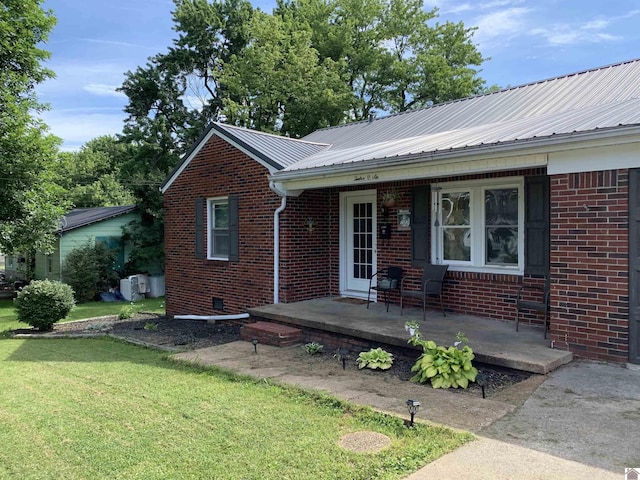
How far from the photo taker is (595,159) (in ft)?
17.2

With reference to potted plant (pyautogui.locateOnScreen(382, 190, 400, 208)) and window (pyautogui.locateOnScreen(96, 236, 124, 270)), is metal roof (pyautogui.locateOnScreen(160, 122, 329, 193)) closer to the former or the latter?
potted plant (pyautogui.locateOnScreen(382, 190, 400, 208))

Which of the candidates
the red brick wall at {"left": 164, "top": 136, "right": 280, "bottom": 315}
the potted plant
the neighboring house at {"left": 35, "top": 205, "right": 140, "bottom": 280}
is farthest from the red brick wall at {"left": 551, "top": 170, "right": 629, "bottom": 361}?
the neighboring house at {"left": 35, "top": 205, "right": 140, "bottom": 280}

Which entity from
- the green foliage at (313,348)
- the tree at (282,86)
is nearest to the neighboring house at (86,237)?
the tree at (282,86)

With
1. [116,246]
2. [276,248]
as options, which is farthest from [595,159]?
[116,246]

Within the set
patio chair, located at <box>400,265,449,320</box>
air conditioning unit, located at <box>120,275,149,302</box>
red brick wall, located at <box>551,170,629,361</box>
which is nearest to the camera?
red brick wall, located at <box>551,170,629,361</box>

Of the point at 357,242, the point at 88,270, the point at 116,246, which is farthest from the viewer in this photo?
the point at 116,246

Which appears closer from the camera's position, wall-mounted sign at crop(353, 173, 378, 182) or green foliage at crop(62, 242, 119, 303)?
wall-mounted sign at crop(353, 173, 378, 182)

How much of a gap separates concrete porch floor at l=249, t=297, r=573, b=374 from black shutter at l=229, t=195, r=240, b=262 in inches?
69.7

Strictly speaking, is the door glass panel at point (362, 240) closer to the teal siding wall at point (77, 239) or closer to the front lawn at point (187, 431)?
the front lawn at point (187, 431)

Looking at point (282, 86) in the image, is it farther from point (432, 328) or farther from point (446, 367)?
point (446, 367)

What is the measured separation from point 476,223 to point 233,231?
4910 millimetres

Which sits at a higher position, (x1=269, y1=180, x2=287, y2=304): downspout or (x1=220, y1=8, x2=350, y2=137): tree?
(x1=220, y1=8, x2=350, y2=137): tree

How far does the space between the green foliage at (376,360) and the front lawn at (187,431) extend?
116 cm

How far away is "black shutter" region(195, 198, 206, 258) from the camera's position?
35.8 feet
